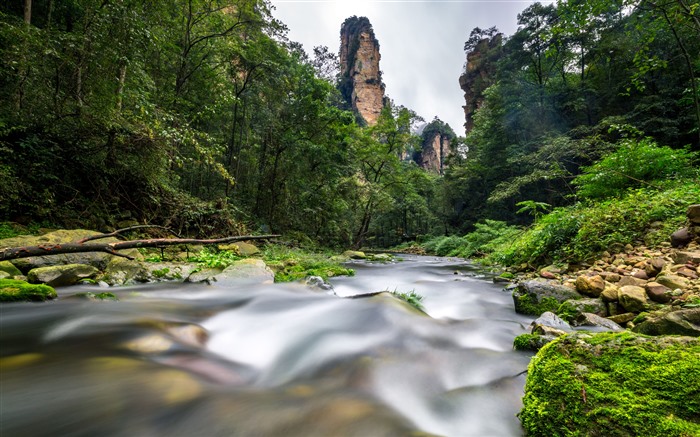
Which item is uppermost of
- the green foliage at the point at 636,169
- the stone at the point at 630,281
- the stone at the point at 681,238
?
the green foliage at the point at 636,169

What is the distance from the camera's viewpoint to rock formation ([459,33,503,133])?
4412 cm

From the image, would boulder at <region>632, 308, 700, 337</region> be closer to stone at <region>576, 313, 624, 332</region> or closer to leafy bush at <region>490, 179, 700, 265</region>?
stone at <region>576, 313, 624, 332</region>

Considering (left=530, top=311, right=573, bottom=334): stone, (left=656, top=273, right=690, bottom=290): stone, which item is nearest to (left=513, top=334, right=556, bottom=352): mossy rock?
(left=530, top=311, right=573, bottom=334): stone

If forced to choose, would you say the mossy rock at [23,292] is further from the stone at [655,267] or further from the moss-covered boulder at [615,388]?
the stone at [655,267]

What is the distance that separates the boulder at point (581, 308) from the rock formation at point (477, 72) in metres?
44.7

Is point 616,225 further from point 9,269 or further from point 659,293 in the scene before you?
point 9,269

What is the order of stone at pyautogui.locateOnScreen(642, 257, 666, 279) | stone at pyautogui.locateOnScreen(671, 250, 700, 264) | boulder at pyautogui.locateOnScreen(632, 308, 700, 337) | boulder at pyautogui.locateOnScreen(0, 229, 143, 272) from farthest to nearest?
boulder at pyautogui.locateOnScreen(0, 229, 143, 272)
stone at pyautogui.locateOnScreen(642, 257, 666, 279)
stone at pyautogui.locateOnScreen(671, 250, 700, 264)
boulder at pyautogui.locateOnScreen(632, 308, 700, 337)

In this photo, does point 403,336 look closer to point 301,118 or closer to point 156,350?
point 156,350

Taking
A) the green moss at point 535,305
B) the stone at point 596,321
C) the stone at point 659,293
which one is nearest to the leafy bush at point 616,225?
the stone at point 659,293

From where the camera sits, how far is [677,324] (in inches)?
99.0

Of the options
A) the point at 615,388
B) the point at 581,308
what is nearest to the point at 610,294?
the point at 581,308

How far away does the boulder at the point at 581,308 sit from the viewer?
12.0ft

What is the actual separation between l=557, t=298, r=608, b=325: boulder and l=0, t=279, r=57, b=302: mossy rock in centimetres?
638

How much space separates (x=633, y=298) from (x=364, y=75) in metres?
79.6
